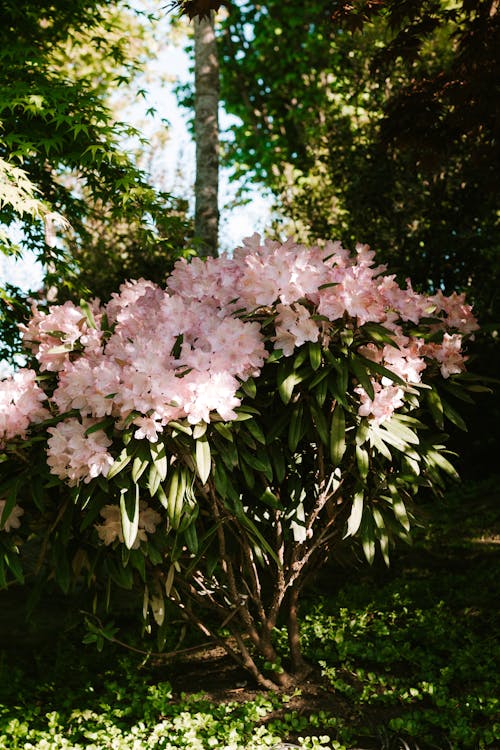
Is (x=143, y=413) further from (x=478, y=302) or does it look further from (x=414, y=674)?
(x=478, y=302)

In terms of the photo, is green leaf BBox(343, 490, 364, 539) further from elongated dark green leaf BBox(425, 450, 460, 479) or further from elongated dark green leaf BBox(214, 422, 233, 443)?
elongated dark green leaf BBox(214, 422, 233, 443)

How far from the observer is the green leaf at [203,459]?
2.24 metres

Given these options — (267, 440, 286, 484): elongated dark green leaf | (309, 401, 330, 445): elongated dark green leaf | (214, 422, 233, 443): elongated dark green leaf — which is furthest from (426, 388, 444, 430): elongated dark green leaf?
(214, 422, 233, 443): elongated dark green leaf

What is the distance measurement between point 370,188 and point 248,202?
5.21 m

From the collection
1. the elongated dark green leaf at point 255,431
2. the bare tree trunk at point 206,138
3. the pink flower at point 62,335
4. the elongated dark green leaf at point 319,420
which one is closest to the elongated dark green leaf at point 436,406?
the elongated dark green leaf at point 319,420

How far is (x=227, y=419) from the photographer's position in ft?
7.54

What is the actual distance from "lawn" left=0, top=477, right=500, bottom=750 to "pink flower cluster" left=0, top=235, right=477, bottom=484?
43.4 inches

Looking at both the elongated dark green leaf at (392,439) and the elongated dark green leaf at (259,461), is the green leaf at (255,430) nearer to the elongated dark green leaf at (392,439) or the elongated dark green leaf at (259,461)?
the elongated dark green leaf at (259,461)

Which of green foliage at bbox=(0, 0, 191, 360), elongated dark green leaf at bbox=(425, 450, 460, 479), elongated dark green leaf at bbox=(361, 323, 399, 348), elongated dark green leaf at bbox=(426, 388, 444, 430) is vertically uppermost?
green foliage at bbox=(0, 0, 191, 360)

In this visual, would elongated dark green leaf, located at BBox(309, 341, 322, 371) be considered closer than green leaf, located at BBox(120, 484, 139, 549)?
No

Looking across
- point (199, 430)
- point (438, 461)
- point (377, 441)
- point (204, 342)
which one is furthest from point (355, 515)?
point (204, 342)

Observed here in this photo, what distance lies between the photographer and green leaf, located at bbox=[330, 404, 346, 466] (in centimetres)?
247

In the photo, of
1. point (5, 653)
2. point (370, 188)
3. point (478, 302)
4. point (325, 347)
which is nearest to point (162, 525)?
point (325, 347)

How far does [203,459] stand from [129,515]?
317mm
